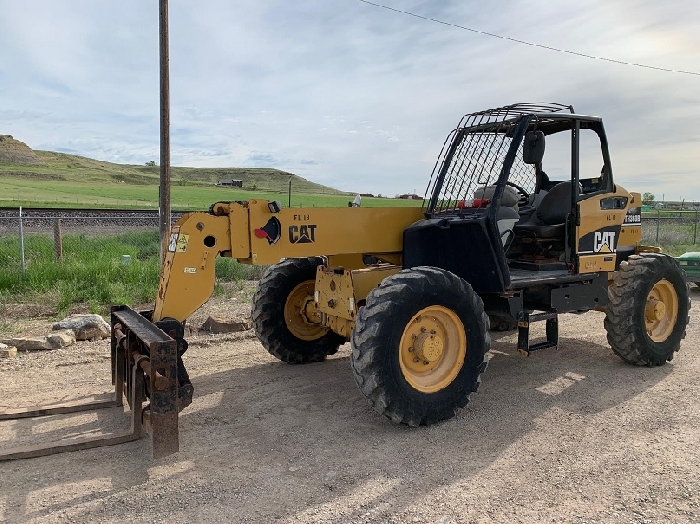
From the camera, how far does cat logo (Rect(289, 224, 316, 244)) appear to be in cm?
532

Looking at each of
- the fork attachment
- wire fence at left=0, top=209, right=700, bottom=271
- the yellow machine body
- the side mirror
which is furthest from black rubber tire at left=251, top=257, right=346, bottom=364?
wire fence at left=0, top=209, right=700, bottom=271

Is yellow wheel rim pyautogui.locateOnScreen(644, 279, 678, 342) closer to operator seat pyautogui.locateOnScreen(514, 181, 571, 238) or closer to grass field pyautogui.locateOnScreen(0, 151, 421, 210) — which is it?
operator seat pyautogui.locateOnScreen(514, 181, 571, 238)

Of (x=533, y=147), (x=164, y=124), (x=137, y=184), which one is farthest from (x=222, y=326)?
(x=137, y=184)

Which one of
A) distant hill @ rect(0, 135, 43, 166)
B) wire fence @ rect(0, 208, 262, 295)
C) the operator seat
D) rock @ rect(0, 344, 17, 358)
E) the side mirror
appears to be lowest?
rock @ rect(0, 344, 17, 358)

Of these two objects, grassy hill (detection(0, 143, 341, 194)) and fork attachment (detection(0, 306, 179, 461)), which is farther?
grassy hill (detection(0, 143, 341, 194))

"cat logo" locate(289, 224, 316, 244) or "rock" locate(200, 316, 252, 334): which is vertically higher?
"cat logo" locate(289, 224, 316, 244)

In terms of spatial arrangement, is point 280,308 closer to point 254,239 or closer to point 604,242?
point 254,239

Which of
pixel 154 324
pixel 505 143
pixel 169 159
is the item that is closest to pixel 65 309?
pixel 169 159

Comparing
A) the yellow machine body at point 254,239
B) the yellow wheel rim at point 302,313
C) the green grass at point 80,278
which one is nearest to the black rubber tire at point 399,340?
the yellow machine body at point 254,239

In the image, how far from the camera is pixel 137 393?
14.6 ft

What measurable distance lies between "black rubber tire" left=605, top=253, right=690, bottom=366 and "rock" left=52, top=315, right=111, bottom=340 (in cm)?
605

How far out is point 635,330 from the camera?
20.9ft

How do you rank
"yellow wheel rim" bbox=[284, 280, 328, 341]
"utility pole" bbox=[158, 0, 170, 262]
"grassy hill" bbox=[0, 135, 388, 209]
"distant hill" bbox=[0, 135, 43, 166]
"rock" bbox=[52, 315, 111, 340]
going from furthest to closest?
"distant hill" bbox=[0, 135, 43, 166] → "grassy hill" bbox=[0, 135, 388, 209] → "utility pole" bbox=[158, 0, 170, 262] → "rock" bbox=[52, 315, 111, 340] → "yellow wheel rim" bbox=[284, 280, 328, 341]

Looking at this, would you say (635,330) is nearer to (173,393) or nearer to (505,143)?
(505,143)
